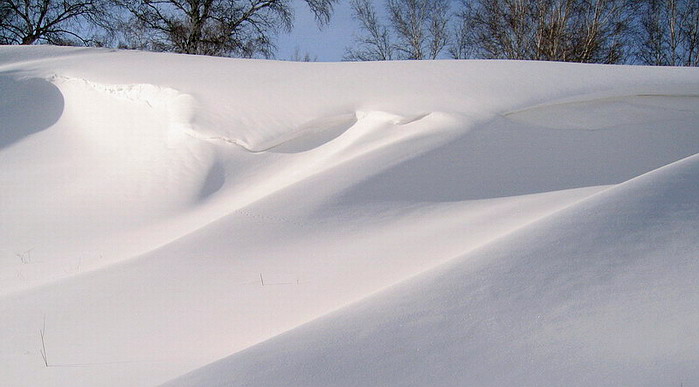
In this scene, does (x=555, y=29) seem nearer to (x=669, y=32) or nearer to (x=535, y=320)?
(x=669, y=32)

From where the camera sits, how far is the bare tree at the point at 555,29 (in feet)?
42.2

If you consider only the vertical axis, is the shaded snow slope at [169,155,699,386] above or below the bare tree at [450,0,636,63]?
below

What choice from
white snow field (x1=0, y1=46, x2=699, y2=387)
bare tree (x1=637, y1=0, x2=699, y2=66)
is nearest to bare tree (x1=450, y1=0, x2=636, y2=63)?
bare tree (x1=637, y1=0, x2=699, y2=66)

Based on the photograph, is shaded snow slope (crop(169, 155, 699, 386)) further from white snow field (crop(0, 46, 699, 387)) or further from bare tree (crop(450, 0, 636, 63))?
bare tree (crop(450, 0, 636, 63))

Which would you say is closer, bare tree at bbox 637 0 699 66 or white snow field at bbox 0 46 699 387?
white snow field at bbox 0 46 699 387

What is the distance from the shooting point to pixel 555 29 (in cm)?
1295

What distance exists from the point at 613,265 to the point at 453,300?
17.1 inches

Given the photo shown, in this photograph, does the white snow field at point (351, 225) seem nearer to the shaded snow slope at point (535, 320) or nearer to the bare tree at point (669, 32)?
the shaded snow slope at point (535, 320)

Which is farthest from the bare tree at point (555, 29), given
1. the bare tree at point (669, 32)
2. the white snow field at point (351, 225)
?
the white snow field at point (351, 225)

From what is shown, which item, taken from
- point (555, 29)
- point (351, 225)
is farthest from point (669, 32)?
point (351, 225)

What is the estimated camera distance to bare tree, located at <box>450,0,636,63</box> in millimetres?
12852

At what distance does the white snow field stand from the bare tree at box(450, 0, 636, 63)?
10.7 metres

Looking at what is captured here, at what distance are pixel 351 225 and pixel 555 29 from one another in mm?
12563

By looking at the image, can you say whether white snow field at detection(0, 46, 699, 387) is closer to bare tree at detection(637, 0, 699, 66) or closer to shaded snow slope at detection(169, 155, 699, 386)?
shaded snow slope at detection(169, 155, 699, 386)
